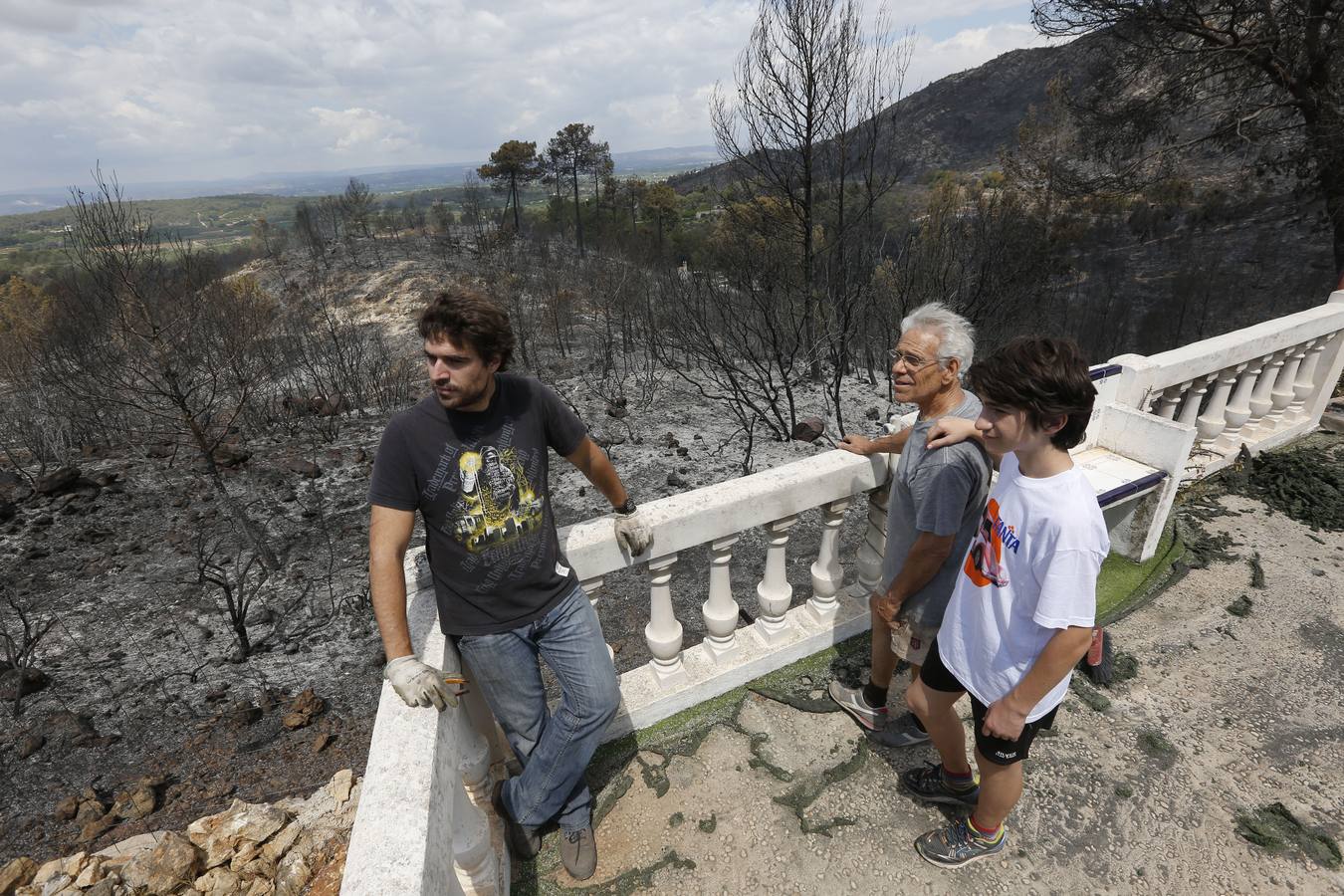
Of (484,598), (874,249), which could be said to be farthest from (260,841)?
(874,249)

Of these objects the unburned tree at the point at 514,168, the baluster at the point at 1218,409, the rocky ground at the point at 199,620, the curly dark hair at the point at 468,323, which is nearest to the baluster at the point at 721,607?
the curly dark hair at the point at 468,323

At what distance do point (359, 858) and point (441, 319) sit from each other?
1293mm

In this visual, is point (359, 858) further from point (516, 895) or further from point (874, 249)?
point (874, 249)

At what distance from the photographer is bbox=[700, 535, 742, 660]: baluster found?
2379 millimetres

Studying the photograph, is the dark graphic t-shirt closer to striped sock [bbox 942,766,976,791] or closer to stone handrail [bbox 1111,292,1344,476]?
striped sock [bbox 942,766,976,791]

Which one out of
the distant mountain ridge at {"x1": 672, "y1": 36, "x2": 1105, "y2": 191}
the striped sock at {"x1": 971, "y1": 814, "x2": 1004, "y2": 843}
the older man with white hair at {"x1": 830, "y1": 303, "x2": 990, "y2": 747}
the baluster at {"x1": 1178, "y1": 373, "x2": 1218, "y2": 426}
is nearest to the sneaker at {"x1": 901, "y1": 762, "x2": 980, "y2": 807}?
the striped sock at {"x1": 971, "y1": 814, "x2": 1004, "y2": 843}

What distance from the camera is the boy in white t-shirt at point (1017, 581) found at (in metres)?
1.31

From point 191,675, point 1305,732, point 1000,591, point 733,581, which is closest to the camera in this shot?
point 1000,591

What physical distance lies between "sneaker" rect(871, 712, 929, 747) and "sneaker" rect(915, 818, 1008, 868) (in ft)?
1.13

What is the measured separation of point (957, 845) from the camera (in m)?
1.83

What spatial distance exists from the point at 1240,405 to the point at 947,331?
3742mm

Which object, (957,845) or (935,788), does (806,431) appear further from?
(957,845)

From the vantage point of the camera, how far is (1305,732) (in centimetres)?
222

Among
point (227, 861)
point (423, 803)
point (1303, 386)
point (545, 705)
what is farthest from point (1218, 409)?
point (227, 861)
